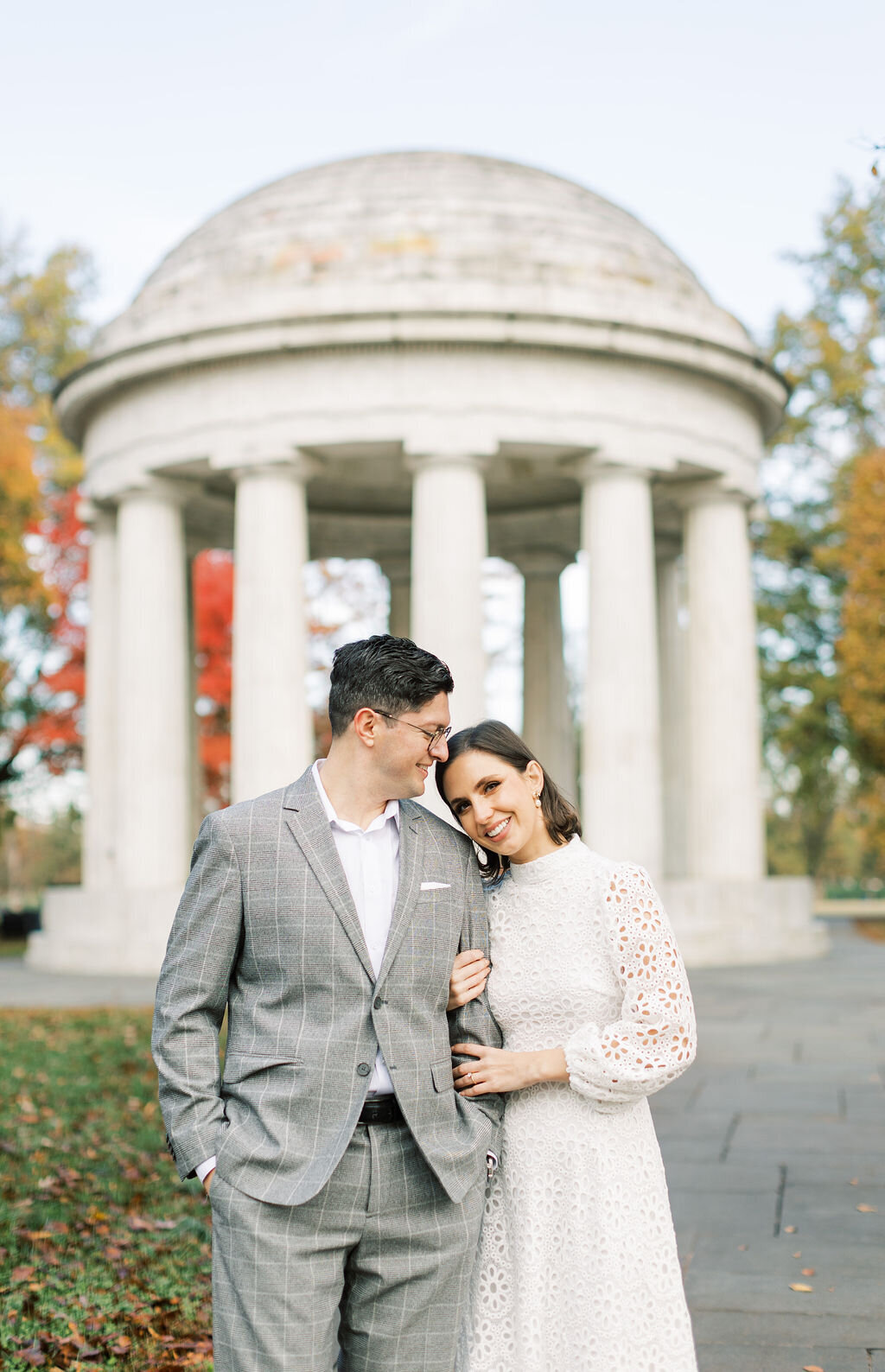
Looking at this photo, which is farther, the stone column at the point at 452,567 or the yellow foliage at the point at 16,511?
the yellow foliage at the point at 16,511

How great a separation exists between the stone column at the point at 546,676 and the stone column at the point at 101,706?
34.0ft

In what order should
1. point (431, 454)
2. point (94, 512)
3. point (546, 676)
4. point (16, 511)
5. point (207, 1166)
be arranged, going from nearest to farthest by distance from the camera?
point (207, 1166)
point (431, 454)
point (94, 512)
point (546, 676)
point (16, 511)

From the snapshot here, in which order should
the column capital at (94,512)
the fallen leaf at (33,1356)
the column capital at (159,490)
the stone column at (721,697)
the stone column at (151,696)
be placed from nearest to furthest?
the fallen leaf at (33,1356)
the stone column at (151,696)
the column capital at (159,490)
the stone column at (721,697)
the column capital at (94,512)

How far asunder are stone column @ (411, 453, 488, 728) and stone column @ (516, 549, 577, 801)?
350 inches

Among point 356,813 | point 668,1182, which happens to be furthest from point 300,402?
point 356,813

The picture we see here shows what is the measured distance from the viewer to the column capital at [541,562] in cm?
3578

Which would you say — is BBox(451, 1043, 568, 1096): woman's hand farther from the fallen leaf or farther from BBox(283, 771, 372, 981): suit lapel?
the fallen leaf

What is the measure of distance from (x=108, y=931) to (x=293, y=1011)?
23.5 meters

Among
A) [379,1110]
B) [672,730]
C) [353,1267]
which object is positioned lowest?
[353,1267]

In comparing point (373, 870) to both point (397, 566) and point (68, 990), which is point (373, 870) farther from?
point (397, 566)

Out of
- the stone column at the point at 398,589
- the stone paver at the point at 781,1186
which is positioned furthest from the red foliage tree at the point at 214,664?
the stone paver at the point at 781,1186

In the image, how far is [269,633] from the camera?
26.4 meters

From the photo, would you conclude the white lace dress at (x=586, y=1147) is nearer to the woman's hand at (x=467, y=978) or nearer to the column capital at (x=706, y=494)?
the woman's hand at (x=467, y=978)

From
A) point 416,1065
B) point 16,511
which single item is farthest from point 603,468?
point 416,1065
